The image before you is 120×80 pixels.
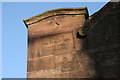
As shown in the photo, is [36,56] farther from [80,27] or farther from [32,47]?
[80,27]

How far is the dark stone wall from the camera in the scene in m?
4.59

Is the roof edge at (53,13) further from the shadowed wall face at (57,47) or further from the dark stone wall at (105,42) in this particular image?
the dark stone wall at (105,42)

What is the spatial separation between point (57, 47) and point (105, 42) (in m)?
1.49

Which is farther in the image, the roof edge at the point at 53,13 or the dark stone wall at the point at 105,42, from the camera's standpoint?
the roof edge at the point at 53,13

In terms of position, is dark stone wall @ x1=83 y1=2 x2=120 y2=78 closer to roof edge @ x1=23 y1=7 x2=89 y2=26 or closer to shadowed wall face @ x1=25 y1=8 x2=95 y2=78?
shadowed wall face @ x1=25 y1=8 x2=95 y2=78

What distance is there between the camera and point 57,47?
5.50 metres

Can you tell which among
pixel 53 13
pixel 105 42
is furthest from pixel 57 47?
pixel 105 42

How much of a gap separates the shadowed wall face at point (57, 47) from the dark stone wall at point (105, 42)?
0.75ft

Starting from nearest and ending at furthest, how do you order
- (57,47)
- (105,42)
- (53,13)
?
(105,42) < (57,47) < (53,13)

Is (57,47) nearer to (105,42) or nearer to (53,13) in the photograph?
(53,13)

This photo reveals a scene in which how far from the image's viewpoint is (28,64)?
18.4 ft

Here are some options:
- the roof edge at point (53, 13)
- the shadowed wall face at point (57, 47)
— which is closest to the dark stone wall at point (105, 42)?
the shadowed wall face at point (57, 47)

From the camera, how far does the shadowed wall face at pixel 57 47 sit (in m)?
5.06

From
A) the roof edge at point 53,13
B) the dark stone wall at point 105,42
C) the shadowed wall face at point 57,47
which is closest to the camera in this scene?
the dark stone wall at point 105,42
